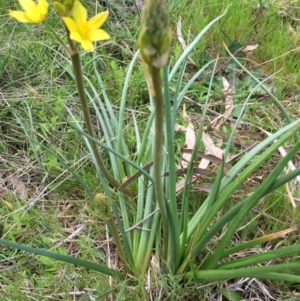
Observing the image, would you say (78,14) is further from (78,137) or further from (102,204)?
(78,137)

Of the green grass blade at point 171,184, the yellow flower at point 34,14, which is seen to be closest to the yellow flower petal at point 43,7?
the yellow flower at point 34,14

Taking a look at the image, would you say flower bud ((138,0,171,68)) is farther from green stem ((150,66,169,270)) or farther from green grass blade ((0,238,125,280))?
green grass blade ((0,238,125,280))

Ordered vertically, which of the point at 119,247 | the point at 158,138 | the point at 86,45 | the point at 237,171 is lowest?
the point at 119,247

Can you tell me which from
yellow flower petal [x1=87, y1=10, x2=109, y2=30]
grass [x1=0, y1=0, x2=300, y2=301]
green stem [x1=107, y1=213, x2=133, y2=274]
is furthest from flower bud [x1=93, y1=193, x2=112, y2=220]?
yellow flower petal [x1=87, y1=10, x2=109, y2=30]

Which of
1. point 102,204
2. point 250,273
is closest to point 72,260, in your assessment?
point 102,204

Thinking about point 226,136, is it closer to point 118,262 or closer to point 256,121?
point 256,121

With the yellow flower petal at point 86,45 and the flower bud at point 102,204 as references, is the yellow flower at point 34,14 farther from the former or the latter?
the flower bud at point 102,204

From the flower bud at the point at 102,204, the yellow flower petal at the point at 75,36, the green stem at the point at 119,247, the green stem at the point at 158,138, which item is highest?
the yellow flower petal at the point at 75,36
